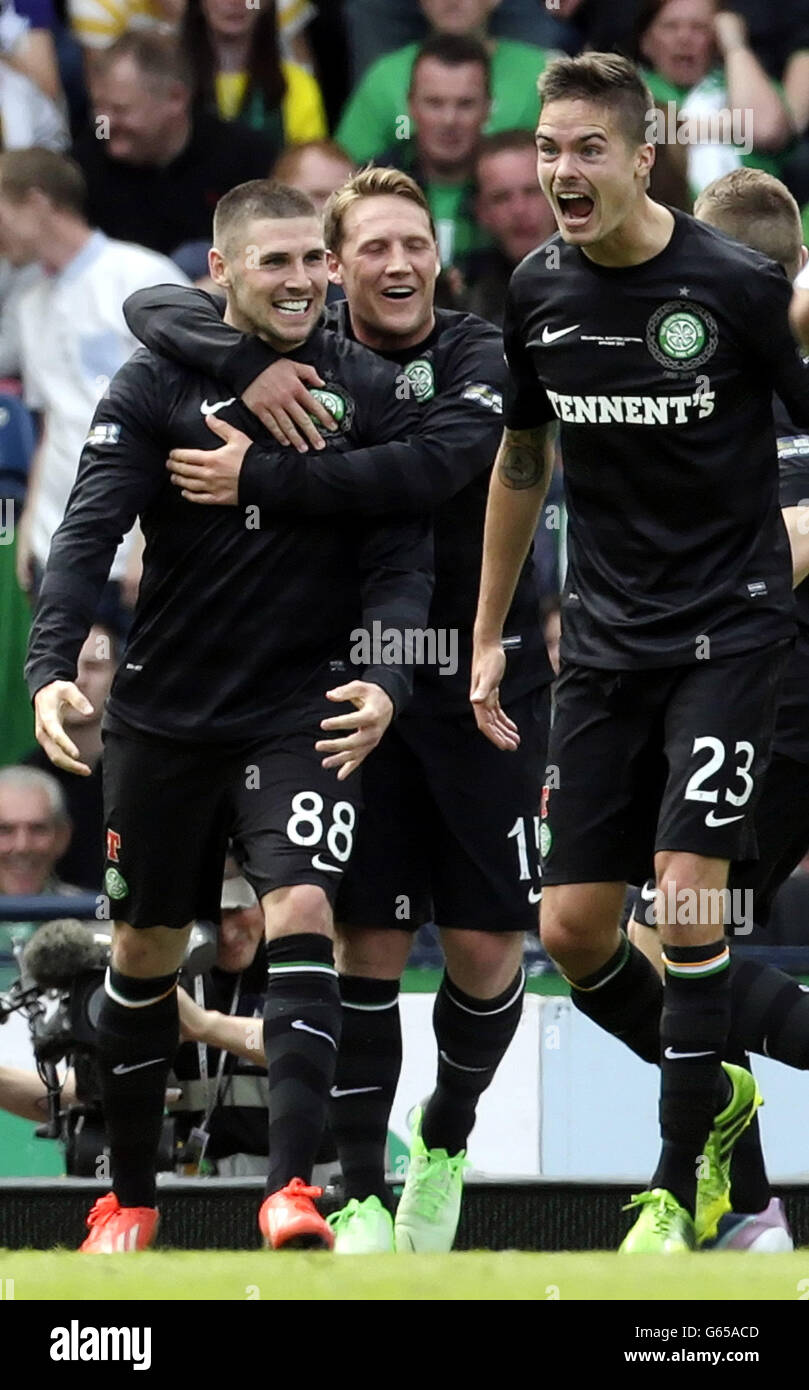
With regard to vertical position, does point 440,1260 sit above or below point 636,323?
below

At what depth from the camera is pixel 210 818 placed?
5059 millimetres

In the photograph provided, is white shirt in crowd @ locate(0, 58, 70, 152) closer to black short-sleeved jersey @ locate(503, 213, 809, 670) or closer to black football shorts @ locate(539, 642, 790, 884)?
black short-sleeved jersey @ locate(503, 213, 809, 670)

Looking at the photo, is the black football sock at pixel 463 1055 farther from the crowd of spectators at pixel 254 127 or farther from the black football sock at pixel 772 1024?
the crowd of spectators at pixel 254 127

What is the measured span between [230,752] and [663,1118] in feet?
3.75

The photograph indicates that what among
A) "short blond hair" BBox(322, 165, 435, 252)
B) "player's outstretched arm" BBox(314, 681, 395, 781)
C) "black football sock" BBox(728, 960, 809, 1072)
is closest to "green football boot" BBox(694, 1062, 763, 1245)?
"black football sock" BBox(728, 960, 809, 1072)

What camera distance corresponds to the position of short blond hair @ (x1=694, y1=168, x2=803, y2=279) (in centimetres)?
549

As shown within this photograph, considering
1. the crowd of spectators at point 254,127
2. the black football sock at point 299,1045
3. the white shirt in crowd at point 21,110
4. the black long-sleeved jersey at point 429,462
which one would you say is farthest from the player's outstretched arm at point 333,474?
the white shirt in crowd at point 21,110

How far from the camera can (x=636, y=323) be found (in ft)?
15.8

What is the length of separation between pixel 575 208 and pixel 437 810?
1482mm

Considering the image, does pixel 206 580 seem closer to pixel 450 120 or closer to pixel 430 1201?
pixel 430 1201

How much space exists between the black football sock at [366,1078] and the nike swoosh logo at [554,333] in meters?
1.51
